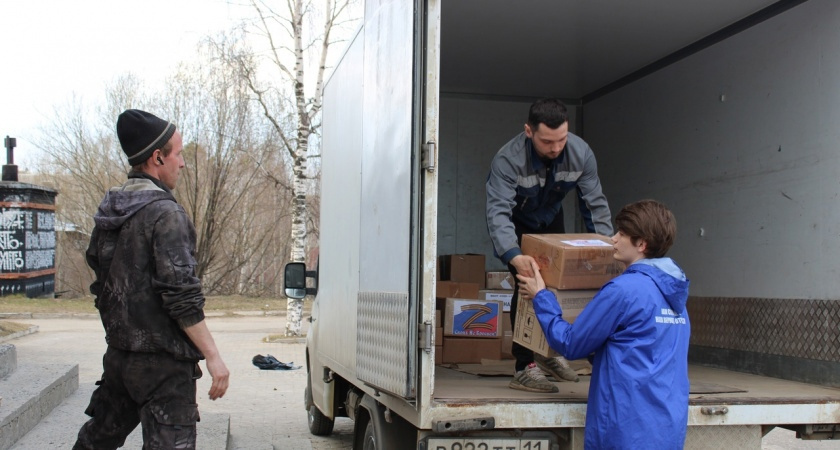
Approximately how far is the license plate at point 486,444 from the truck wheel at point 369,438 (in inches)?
30.8

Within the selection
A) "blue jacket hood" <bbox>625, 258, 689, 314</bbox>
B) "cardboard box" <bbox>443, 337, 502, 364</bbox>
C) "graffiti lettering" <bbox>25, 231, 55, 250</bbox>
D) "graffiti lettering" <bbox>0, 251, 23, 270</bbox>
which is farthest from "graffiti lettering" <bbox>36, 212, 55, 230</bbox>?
"blue jacket hood" <bbox>625, 258, 689, 314</bbox>

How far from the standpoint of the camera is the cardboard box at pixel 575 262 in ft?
11.4

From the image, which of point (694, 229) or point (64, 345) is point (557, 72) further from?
point (64, 345)

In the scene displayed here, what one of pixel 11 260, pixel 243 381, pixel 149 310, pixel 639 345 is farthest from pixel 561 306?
pixel 11 260

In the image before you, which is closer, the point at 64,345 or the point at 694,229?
the point at 694,229

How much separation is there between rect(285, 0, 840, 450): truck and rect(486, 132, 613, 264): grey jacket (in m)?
0.70

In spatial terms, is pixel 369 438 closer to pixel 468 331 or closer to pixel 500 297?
pixel 468 331

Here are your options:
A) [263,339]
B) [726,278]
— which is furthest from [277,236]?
[726,278]

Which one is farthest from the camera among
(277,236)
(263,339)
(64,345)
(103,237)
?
(277,236)

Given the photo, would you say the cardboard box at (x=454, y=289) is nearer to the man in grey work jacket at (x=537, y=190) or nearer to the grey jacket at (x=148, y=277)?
the man in grey work jacket at (x=537, y=190)

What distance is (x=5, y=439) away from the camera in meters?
4.51

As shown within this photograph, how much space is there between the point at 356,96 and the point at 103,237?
186 centimetres

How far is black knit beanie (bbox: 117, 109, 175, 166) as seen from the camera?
3.19 meters

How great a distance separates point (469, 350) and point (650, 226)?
271 cm
